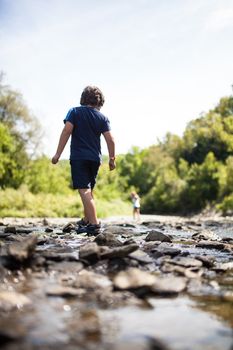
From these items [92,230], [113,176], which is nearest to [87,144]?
[92,230]

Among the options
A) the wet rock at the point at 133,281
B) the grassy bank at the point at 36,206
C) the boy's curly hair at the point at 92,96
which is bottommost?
the grassy bank at the point at 36,206

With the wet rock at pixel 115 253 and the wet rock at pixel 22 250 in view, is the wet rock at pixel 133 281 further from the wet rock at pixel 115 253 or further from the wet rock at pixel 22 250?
the wet rock at pixel 22 250

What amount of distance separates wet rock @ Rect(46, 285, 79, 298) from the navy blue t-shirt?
3820mm

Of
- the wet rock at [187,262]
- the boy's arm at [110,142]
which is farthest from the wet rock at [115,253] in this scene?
the boy's arm at [110,142]

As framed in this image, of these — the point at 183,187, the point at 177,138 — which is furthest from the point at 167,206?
the point at 177,138

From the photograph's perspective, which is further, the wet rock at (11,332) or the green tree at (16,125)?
the green tree at (16,125)

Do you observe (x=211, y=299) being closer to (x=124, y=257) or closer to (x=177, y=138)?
(x=124, y=257)

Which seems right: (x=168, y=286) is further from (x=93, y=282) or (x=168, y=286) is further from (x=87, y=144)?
(x=87, y=144)

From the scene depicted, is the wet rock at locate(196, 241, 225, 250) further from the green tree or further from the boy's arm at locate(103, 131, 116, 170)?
the green tree

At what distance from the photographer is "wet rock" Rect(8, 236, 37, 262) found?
10.0ft

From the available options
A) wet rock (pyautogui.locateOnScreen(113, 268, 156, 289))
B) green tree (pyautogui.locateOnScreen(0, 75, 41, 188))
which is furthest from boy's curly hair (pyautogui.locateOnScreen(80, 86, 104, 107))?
green tree (pyautogui.locateOnScreen(0, 75, 41, 188))

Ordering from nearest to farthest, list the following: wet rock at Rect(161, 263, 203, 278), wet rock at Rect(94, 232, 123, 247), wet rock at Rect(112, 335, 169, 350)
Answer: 1. wet rock at Rect(112, 335, 169, 350)
2. wet rock at Rect(161, 263, 203, 278)
3. wet rock at Rect(94, 232, 123, 247)

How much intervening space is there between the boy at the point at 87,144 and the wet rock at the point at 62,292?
3493 millimetres

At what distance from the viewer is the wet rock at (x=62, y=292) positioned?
251cm
